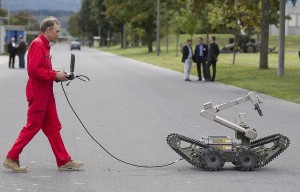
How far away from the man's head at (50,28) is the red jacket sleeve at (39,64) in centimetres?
19

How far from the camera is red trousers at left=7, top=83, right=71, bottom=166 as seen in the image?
940cm

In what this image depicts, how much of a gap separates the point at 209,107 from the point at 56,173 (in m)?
2.00

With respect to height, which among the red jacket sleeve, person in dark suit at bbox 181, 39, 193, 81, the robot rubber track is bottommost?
the robot rubber track

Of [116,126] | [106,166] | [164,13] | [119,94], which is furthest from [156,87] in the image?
[164,13]

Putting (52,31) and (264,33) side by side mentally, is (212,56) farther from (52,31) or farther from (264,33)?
(52,31)

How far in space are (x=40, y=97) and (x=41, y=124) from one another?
34 cm

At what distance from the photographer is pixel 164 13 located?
84125 millimetres

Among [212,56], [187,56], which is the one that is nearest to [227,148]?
[212,56]

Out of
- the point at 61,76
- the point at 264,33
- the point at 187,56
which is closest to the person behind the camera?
the point at 61,76

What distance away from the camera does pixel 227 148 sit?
9594 millimetres

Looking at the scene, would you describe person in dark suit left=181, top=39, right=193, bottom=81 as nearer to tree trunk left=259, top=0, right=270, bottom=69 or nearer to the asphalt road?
the asphalt road

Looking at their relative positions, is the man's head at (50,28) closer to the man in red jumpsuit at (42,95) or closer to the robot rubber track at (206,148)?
the man in red jumpsuit at (42,95)

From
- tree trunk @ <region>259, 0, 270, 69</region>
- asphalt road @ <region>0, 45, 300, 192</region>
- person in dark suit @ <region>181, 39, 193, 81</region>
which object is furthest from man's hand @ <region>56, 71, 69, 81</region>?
tree trunk @ <region>259, 0, 270, 69</region>

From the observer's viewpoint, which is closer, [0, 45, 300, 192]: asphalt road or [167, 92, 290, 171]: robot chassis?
[0, 45, 300, 192]: asphalt road
